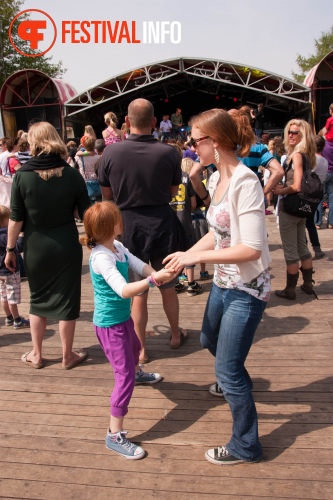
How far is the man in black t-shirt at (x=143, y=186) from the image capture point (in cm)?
313

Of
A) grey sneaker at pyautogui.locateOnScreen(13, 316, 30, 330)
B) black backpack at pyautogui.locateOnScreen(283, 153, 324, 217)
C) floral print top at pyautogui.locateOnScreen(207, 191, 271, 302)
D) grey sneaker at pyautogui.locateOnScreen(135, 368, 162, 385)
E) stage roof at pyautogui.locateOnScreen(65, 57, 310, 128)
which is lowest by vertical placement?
grey sneaker at pyautogui.locateOnScreen(13, 316, 30, 330)

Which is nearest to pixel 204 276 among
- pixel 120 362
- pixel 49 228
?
pixel 49 228

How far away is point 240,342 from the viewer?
2.12m

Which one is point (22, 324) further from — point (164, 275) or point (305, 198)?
point (305, 198)

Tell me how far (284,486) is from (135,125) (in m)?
2.44

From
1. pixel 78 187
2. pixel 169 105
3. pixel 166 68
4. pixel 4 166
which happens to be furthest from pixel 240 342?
pixel 169 105

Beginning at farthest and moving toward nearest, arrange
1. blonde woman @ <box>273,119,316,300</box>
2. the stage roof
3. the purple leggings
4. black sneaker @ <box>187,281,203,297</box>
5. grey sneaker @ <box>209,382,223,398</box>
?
the stage roof → black sneaker @ <box>187,281,203,297</box> → blonde woman @ <box>273,119,316,300</box> → grey sneaker @ <box>209,382,223,398</box> → the purple leggings

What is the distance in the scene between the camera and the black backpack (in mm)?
4473

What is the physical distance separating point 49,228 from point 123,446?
1.63m

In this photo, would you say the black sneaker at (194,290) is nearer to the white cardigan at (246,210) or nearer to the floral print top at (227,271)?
the floral print top at (227,271)

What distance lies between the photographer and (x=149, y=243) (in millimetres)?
3217

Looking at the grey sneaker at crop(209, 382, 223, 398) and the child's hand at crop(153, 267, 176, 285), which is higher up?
the child's hand at crop(153, 267, 176, 285)

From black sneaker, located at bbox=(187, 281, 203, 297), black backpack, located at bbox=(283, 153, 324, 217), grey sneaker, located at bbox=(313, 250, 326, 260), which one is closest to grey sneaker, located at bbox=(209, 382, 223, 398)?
black sneaker, located at bbox=(187, 281, 203, 297)

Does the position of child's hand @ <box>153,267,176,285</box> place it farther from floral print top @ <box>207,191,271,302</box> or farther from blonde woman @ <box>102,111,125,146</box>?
blonde woman @ <box>102,111,125,146</box>
